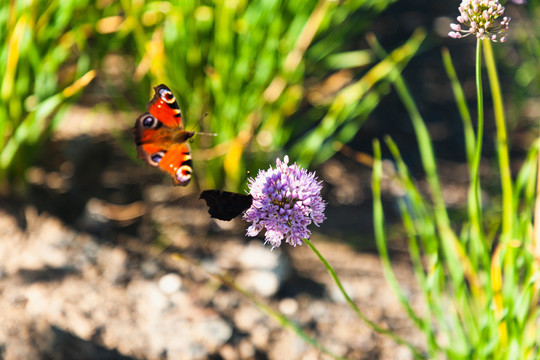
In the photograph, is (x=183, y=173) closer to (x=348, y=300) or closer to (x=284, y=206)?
(x=284, y=206)

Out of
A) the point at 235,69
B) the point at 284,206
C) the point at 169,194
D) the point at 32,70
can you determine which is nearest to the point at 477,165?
the point at 284,206

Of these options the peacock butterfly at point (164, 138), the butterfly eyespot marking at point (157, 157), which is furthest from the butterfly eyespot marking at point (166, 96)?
the butterfly eyespot marking at point (157, 157)

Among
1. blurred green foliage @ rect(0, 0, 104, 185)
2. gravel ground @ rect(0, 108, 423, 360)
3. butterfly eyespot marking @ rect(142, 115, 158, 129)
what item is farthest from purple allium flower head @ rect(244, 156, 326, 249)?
blurred green foliage @ rect(0, 0, 104, 185)

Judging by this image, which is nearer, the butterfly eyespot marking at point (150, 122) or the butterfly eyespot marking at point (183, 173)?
the butterfly eyespot marking at point (183, 173)

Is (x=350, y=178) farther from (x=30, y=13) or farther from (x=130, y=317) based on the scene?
(x=30, y=13)

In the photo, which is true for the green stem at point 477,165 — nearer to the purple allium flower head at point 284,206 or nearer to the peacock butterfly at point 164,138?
the purple allium flower head at point 284,206

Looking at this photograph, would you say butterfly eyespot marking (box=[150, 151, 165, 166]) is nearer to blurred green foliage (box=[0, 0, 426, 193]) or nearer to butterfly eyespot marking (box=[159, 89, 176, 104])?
butterfly eyespot marking (box=[159, 89, 176, 104])
